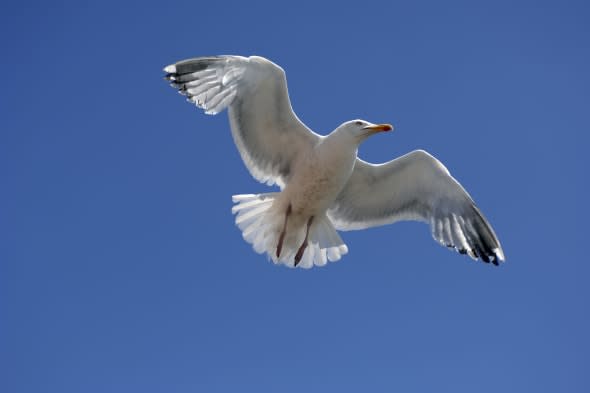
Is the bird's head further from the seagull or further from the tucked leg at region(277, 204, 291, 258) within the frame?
the tucked leg at region(277, 204, 291, 258)

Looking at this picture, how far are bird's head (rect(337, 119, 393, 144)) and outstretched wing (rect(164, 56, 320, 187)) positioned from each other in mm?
467

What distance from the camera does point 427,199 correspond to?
8055 mm

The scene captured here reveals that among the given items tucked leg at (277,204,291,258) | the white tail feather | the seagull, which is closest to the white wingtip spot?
the seagull

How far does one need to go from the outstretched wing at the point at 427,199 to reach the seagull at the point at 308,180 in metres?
0.01

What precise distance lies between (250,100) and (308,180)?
97 cm

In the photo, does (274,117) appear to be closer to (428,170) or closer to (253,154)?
(253,154)

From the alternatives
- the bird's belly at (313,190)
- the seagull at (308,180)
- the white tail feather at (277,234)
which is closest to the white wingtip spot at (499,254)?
the seagull at (308,180)

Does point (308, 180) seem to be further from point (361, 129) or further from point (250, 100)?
point (250, 100)

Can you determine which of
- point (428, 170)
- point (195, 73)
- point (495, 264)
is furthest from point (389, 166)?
point (195, 73)

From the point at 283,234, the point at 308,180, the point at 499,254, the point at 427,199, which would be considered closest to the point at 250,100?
the point at 308,180

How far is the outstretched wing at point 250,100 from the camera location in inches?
281

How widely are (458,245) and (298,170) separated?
6.12ft

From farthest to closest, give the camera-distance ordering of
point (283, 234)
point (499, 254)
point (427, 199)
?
1. point (427, 199)
2. point (499, 254)
3. point (283, 234)

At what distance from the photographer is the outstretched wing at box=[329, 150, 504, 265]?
7859mm
